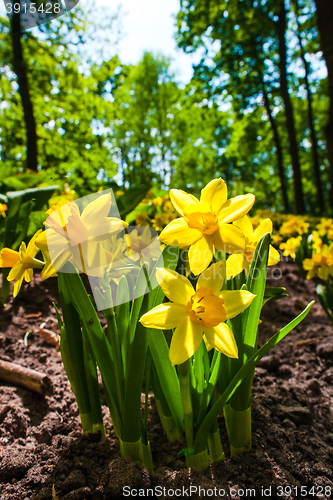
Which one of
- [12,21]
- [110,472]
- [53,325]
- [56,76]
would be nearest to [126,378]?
[110,472]

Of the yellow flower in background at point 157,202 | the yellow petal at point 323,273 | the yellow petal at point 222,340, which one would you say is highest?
the yellow flower in background at point 157,202

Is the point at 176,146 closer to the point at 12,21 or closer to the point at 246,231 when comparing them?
the point at 12,21

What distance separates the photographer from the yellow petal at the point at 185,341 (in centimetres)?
61

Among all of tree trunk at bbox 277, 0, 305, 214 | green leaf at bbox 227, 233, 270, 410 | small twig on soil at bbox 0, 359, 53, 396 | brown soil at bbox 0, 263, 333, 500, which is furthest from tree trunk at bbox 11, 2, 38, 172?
tree trunk at bbox 277, 0, 305, 214

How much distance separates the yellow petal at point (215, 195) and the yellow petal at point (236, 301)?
188 millimetres

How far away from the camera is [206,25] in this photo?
6871 millimetres

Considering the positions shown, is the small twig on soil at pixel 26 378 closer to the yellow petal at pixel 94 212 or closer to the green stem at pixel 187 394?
the green stem at pixel 187 394

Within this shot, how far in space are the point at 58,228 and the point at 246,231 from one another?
497mm

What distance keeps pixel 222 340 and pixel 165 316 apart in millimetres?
129

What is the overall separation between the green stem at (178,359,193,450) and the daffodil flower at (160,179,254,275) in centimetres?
Answer: 24

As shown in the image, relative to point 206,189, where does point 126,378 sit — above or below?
below

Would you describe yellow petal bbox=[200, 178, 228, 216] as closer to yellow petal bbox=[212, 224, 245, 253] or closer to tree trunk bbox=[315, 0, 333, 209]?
yellow petal bbox=[212, 224, 245, 253]

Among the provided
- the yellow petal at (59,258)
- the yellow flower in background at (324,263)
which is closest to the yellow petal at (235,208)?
the yellow petal at (59,258)

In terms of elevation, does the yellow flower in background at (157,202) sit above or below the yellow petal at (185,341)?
above
